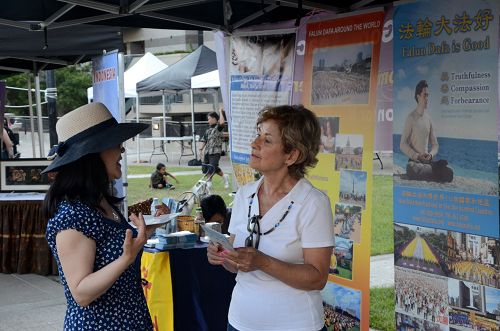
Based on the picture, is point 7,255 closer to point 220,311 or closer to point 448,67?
point 220,311

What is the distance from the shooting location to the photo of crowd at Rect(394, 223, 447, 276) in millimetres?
3691

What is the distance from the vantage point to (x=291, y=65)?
15.5 ft

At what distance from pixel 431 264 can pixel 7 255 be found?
5415 mm

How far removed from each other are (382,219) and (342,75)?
619 cm

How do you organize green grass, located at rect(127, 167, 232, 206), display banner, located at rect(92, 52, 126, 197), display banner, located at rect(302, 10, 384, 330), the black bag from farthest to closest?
the black bag, green grass, located at rect(127, 167, 232, 206), display banner, located at rect(92, 52, 126, 197), display banner, located at rect(302, 10, 384, 330)

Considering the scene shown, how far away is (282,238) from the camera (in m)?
2.37

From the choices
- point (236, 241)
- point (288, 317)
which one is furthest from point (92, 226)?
point (288, 317)

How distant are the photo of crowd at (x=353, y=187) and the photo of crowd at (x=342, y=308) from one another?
1.99ft

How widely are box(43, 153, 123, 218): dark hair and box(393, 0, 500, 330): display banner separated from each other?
211 cm

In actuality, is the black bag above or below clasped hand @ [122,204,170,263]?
below

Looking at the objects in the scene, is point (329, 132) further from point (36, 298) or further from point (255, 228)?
point (36, 298)

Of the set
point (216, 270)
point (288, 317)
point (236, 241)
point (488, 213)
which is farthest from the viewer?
point (216, 270)

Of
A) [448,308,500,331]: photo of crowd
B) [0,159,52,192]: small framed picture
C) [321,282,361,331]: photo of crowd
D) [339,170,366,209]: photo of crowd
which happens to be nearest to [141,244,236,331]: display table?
[321,282,361,331]: photo of crowd

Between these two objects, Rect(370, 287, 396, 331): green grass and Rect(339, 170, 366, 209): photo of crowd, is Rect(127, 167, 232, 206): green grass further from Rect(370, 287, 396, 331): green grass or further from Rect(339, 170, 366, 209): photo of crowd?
Rect(339, 170, 366, 209): photo of crowd
